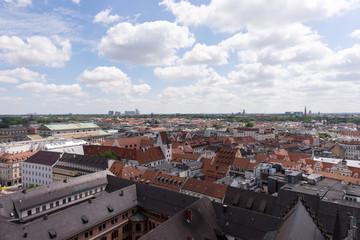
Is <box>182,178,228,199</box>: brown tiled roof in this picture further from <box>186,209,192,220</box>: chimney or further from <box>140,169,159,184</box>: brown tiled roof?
<box>186,209,192,220</box>: chimney

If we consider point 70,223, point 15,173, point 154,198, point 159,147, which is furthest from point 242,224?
point 15,173

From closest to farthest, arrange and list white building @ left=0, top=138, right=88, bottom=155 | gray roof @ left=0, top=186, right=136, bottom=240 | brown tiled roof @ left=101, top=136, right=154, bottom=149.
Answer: gray roof @ left=0, top=186, right=136, bottom=240, white building @ left=0, top=138, right=88, bottom=155, brown tiled roof @ left=101, top=136, right=154, bottom=149

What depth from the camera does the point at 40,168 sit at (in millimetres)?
77000

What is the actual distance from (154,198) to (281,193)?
2158cm

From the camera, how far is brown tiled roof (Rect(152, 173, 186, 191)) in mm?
55094

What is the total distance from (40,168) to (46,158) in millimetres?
3634

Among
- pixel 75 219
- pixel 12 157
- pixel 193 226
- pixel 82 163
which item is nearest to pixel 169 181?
pixel 75 219

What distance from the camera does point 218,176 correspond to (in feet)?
228

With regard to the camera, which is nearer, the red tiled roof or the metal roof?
the red tiled roof

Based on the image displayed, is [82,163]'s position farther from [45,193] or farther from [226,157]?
[226,157]

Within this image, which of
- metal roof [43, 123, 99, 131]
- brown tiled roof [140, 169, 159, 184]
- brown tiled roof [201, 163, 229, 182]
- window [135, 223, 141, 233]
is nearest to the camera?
window [135, 223, 141, 233]

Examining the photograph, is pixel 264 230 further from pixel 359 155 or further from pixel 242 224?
pixel 359 155

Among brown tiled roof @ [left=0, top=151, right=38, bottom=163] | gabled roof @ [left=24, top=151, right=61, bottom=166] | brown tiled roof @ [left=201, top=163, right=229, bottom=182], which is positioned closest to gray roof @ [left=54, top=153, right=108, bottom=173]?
gabled roof @ [left=24, top=151, right=61, bottom=166]

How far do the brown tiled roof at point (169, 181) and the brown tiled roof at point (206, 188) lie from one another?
182 centimetres
